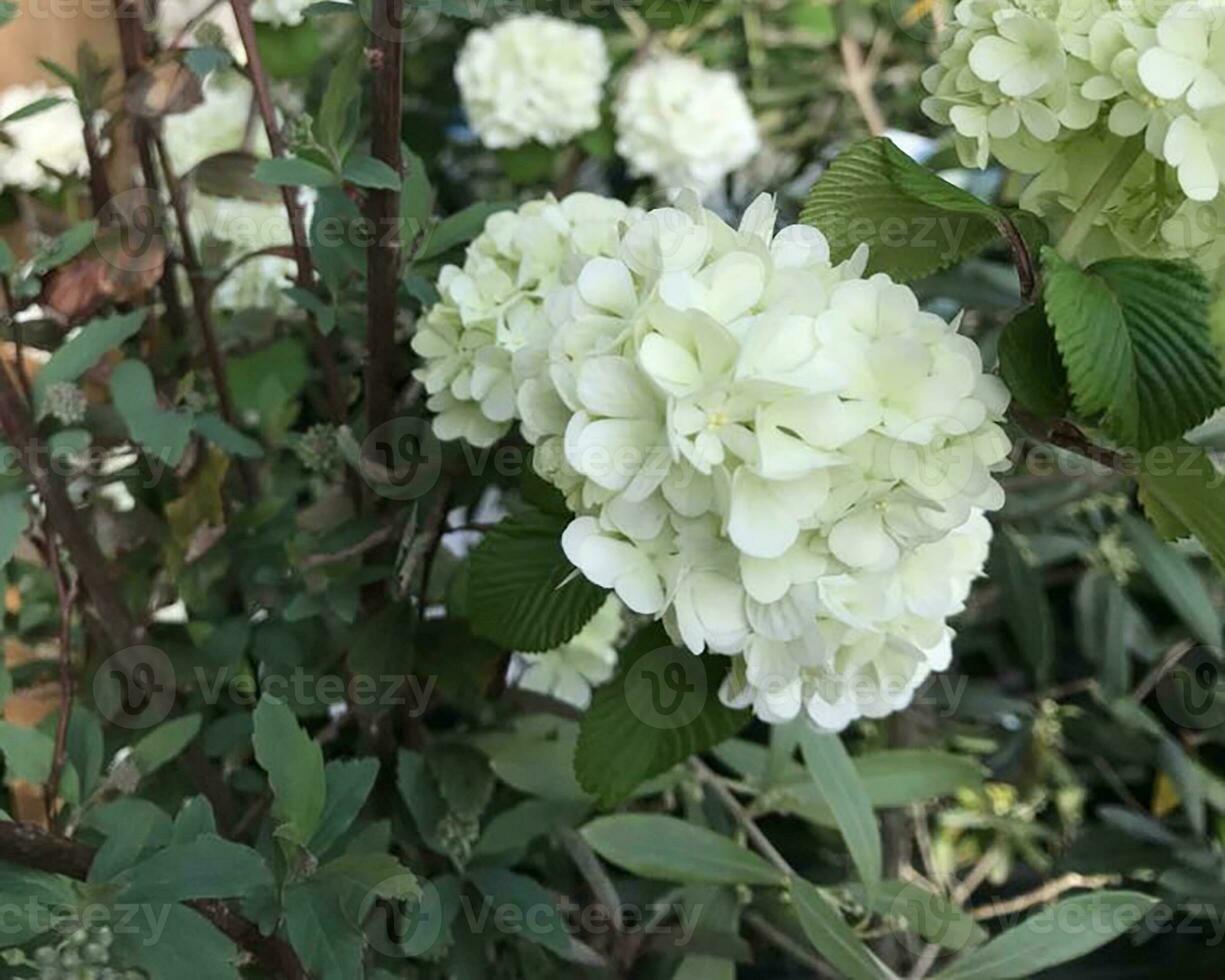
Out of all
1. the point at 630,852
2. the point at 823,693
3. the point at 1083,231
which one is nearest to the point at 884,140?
the point at 1083,231

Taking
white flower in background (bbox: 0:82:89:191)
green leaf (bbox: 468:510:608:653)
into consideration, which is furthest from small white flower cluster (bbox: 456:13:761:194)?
green leaf (bbox: 468:510:608:653)

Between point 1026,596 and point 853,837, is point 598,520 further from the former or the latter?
point 1026,596

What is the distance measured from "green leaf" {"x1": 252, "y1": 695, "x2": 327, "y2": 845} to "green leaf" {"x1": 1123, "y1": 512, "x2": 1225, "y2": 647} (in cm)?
64

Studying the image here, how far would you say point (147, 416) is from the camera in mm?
514

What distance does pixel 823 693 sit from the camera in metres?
0.42

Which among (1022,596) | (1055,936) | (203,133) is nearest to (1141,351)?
(1055,936)

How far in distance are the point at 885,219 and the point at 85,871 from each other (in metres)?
0.36

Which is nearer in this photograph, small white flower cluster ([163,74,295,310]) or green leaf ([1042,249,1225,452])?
green leaf ([1042,249,1225,452])

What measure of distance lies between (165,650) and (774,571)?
38 cm

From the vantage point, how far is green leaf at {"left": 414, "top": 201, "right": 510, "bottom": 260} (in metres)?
0.53

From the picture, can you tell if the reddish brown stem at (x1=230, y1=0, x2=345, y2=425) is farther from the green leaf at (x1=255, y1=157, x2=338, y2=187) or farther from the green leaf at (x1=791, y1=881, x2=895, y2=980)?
the green leaf at (x1=791, y1=881, x2=895, y2=980)

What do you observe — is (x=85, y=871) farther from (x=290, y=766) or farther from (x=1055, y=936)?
(x=1055, y=936)

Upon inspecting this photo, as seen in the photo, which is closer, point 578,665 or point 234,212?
point 578,665

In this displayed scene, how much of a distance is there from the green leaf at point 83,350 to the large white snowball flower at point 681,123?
0.49 metres
